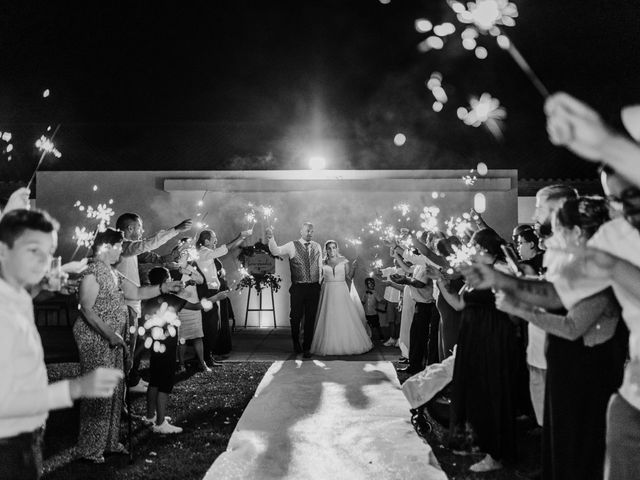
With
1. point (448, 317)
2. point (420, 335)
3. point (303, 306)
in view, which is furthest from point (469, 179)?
point (448, 317)

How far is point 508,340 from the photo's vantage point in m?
4.52

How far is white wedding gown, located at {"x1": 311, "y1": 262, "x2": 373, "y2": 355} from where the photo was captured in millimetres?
9773

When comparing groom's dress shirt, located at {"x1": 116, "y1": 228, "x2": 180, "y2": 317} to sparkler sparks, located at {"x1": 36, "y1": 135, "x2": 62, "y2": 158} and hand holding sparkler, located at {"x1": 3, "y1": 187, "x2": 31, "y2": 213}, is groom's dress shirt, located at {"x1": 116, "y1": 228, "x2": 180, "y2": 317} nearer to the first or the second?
hand holding sparkler, located at {"x1": 3, "y1": 187, "x2": 31, "y2": 213}

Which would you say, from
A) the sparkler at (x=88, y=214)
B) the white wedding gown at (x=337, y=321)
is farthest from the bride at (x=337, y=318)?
the sparkler at (x=88, y=214)

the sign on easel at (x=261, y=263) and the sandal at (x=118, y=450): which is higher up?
the sign on easel at (x=261, y=263)

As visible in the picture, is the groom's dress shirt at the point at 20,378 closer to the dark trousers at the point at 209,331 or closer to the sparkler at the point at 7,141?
the dark trousers at the point at 209,331

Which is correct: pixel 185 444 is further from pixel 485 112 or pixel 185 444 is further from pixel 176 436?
pixel 485 112

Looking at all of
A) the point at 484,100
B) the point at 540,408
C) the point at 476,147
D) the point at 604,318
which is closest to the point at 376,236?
the point at 476,147

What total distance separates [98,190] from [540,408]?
12.9 m

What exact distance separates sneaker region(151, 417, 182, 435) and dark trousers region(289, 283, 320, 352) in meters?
4.39

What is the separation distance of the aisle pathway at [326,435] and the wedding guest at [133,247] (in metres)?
1.60

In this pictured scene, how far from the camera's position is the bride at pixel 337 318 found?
977 cm

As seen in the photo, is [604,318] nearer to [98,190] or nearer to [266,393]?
[266,393]

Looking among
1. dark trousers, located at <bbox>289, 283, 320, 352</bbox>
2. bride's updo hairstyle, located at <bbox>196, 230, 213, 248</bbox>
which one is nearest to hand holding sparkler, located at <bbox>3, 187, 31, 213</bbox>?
bride's updo hairstyle, located at <bbox>196, 230, 213, 248</bbox>
